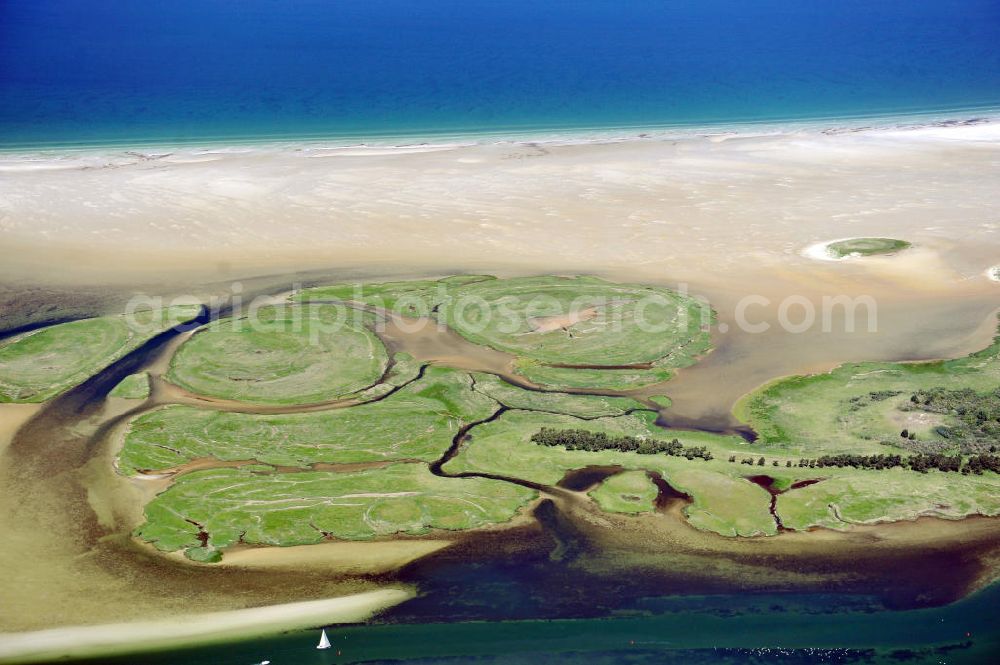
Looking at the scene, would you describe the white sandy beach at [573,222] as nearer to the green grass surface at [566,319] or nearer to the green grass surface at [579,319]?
the green grass surface at [566,319]

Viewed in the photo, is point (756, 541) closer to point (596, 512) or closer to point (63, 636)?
point (596, 512)

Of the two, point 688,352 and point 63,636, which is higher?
point 688,352

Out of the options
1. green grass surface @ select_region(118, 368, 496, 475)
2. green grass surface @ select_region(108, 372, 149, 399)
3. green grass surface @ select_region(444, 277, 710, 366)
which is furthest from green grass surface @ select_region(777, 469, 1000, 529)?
green grass surface @ select_region(108, 372, 149, 399)

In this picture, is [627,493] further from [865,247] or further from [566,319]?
[865,247]

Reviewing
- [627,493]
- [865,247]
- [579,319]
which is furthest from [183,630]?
[865,247]

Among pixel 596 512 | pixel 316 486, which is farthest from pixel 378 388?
pixel 596 512

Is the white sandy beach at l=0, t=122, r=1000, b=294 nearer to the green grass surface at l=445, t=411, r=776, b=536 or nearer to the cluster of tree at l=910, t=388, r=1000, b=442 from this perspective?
the cluster of tree at l=910, t=388, r=1000, b=442

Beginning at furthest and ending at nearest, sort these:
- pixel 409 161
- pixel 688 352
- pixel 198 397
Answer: pixel 409 161
pixel 688 352
pixel 198 397
